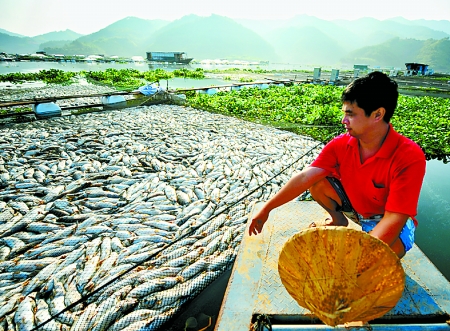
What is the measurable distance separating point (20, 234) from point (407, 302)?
16.8 ft

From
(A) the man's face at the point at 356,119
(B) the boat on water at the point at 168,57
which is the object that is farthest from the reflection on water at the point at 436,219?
(B) the boat on water at the point at 168,57

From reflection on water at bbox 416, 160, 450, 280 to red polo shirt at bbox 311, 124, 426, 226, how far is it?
105 inches

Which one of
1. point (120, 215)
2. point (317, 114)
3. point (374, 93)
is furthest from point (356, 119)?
point (317, 114)

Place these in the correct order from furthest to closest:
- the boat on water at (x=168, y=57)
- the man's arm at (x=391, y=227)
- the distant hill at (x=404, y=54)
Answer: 1. the distant hill at (x=404, y=54)
2. the boat on water at (x=168, y=57)
3. the man's arm at (x=391, y=227)

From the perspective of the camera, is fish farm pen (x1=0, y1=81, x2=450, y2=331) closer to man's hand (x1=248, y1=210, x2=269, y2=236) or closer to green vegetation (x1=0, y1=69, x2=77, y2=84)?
man's hand (x1=248, y1=210, x2=269, y2=236)

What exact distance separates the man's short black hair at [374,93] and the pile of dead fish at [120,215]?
2050 mm

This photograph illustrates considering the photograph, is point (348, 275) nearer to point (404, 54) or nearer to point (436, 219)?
point (436, 219)

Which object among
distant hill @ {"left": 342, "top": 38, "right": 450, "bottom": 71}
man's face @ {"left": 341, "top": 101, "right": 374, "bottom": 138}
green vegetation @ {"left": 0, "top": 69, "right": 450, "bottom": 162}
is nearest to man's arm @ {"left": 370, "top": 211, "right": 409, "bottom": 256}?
man's face @ {"left": 341, "top": 101, "right": 374, "bottom": 138}

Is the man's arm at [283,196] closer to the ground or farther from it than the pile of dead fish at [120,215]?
farther from it

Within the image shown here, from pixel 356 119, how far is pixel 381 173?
0.54m

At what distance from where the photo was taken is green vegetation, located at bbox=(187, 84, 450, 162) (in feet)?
30.8

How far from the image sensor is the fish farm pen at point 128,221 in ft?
9.20

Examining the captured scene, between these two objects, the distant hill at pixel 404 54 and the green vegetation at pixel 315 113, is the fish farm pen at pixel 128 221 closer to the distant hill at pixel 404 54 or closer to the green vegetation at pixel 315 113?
the green vegetation at pixel 315 113

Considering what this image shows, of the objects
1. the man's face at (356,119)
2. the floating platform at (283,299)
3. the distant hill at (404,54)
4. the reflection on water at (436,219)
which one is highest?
the distant hill at (404,54)
